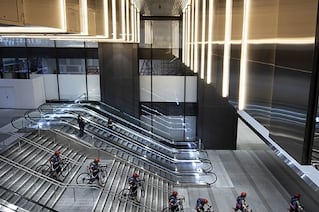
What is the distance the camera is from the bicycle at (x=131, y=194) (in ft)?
35.2

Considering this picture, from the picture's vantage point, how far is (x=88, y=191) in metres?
10.9

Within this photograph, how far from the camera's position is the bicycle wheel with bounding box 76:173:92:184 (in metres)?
11.3

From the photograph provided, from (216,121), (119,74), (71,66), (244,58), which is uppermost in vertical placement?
(244,58)

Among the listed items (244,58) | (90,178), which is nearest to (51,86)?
(90,178)

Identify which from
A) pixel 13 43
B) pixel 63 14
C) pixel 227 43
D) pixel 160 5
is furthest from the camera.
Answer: pixel 13 43

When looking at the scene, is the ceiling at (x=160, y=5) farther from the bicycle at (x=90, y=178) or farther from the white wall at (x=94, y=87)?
the bicycle at (x=90, y=178)

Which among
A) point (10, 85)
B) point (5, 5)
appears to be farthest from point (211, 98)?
point (5, 5)

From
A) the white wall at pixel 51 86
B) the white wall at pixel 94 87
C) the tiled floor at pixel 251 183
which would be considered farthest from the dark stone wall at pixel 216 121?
the white wall at pixel 51 86

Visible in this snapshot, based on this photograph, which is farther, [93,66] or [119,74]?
[93,66]

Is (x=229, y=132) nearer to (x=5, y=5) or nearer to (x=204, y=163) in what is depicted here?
(x=204, y=163)

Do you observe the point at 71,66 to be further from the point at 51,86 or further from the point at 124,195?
the point at 124,195

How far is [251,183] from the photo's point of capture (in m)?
13.7

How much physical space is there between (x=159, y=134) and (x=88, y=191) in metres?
8.39

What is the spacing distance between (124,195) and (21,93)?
10.6 metres
